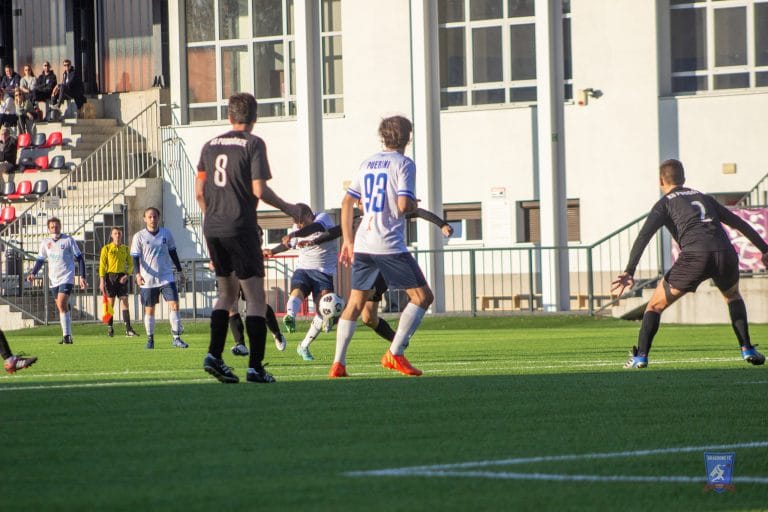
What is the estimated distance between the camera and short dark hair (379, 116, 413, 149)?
12.0 meters

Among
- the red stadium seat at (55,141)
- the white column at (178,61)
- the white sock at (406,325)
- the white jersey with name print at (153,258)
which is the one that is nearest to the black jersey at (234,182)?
the white sock at (406,325)

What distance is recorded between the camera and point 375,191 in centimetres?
1195

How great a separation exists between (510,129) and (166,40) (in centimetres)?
1060

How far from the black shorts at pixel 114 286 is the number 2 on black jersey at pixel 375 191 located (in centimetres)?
1704

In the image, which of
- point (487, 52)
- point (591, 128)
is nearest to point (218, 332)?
point (591, 128)

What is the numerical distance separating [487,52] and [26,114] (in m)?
12.3

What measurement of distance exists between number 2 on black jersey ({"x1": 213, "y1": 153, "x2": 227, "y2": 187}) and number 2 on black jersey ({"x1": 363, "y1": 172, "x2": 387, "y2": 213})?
4.09ft

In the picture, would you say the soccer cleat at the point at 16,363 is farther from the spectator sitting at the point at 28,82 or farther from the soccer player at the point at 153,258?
the spectator sitting at the point at 28,82

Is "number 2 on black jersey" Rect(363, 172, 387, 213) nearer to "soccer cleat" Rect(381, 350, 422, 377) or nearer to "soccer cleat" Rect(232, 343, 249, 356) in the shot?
"soccer cleat" Rect(381, 350, 422, 377)

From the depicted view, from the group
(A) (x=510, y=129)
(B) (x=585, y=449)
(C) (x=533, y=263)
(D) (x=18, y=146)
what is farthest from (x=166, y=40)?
(B) (x=585, y=449)

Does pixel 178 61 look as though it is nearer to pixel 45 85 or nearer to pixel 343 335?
pixel 45 85

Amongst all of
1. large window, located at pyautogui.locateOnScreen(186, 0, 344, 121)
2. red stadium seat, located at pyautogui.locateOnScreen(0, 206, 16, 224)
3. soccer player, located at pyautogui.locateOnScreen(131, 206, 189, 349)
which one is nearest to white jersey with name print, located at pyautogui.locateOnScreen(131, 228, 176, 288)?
soccer player, located at pyautogui.locateOnScreen(131, 206, 189, 349)

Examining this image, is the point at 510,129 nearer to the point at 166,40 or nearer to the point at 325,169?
the point at 325,169

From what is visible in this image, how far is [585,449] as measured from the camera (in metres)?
7.12
